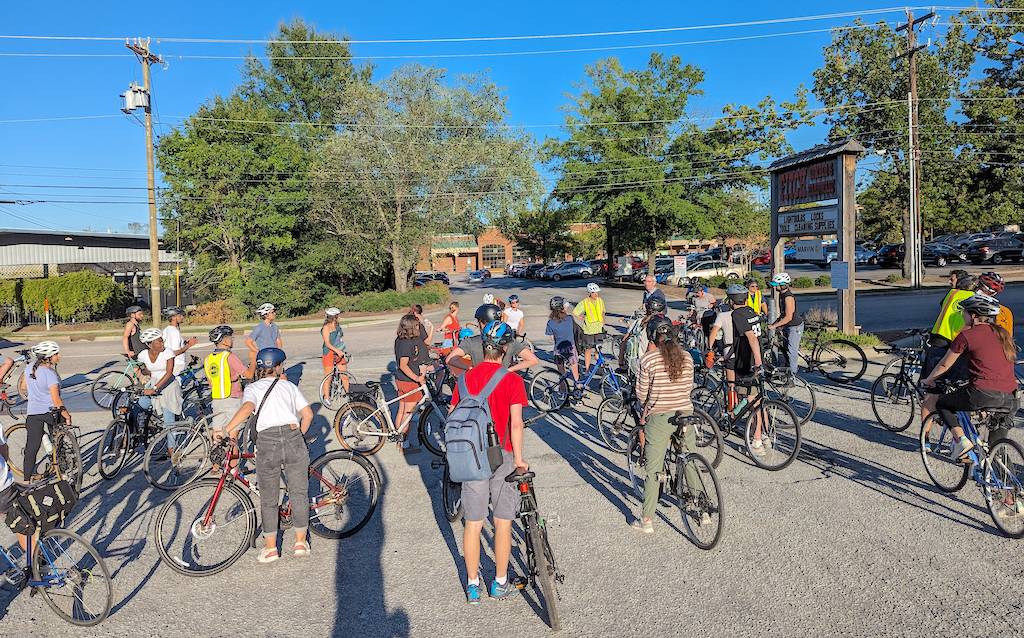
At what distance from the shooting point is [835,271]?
1483cm

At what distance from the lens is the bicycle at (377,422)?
8.00 m

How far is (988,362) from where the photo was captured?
18.0ft

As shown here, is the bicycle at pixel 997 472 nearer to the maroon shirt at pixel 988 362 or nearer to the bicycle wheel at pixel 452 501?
the maroon shirt at pixel 988 362

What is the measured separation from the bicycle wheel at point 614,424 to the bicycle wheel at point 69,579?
5.13 metres

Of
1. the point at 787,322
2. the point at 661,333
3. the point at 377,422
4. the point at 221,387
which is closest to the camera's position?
the point at 661,333

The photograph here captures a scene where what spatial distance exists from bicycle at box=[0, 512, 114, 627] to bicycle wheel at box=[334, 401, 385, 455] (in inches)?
142

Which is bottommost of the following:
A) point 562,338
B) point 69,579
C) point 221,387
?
point 69,579

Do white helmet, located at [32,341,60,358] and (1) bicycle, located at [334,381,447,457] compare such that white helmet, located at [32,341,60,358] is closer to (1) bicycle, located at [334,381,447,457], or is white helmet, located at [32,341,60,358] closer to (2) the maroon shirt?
(1) bicycle, located at [334,381,447,457]

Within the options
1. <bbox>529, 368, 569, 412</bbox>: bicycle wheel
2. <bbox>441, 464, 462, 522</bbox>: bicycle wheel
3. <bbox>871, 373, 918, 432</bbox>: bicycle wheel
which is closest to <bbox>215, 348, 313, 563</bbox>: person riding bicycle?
<bbox>441, 464, 462, 522</bbox>: bicycle wheel

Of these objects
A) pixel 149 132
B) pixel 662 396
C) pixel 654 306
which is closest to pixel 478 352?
pixel 662 396

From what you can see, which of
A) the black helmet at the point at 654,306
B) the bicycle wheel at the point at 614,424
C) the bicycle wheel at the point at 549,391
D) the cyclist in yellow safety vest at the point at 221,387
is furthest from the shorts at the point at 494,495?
the bicycle wheel at the point at 549,391

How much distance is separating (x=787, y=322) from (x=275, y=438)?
26.4 ft

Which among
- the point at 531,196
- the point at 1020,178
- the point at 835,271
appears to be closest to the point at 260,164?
the point at 531,196

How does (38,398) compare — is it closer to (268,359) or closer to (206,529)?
(206,529)
